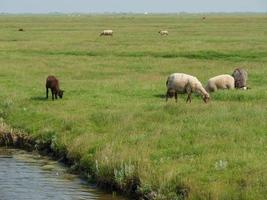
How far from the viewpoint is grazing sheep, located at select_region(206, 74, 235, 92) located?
31328 mm

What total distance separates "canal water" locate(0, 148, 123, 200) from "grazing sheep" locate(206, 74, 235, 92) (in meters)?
12.1

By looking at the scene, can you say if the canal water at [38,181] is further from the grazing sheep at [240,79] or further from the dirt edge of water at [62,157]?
the grazing sheep at [240,79]

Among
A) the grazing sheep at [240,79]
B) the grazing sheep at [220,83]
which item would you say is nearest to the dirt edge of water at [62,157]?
the grazing sheep at [220,83]

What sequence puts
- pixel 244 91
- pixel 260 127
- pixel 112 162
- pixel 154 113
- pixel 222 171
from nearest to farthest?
pixel 222 171, pixel 112 162, pixel 260 127, pixel 154 113, pixel 244 91

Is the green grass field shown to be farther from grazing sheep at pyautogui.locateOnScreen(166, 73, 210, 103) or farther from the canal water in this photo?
the canal water

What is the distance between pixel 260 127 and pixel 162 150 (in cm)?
407

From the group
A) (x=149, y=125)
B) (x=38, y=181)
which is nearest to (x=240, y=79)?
(x=149, y=125)

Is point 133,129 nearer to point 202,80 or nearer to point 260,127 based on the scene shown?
point 260,127

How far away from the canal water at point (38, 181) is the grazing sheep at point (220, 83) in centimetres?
1211

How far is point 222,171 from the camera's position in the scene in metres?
16.1

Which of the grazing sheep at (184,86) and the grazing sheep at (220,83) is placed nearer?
the grazing sheep at (184,86)

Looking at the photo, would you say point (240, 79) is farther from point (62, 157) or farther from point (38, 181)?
point (38, 181)

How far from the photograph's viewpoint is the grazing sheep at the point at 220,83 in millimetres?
31328

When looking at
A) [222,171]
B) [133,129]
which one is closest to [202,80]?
[133,129]
